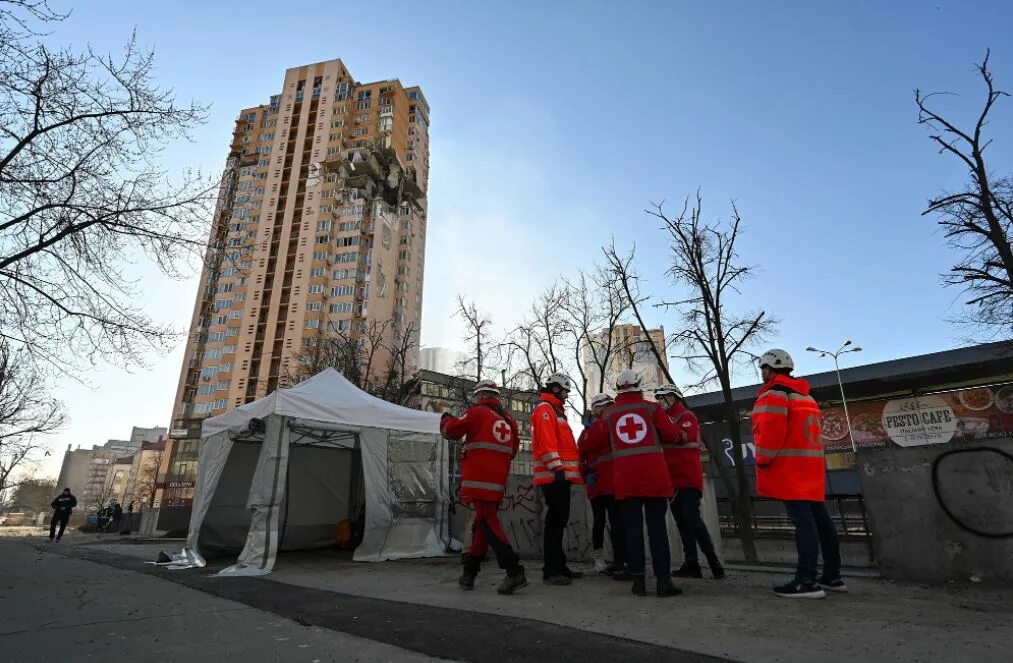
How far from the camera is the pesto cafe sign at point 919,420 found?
23203 mm

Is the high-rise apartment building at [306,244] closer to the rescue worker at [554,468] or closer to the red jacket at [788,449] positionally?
the rescue worker at [554,468]

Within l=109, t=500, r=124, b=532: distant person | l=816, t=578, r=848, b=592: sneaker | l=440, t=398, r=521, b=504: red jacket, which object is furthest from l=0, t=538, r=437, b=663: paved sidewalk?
l=109, t=500, r=124, b=532: distant person

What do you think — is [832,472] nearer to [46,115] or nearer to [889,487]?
[889,487]

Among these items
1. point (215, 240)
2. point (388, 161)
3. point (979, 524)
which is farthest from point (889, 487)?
point (388, 161)

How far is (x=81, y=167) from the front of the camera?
8039 mm

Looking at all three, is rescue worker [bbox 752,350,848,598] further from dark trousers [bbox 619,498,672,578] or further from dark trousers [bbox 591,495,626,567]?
dark trousers [bbox 591,495,626,567]

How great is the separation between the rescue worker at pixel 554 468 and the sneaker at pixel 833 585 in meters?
2.32

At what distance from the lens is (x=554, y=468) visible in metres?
5.26

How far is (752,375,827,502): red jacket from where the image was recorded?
13.8ft

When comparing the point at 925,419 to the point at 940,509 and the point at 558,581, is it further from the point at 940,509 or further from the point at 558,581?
the point at 558,581

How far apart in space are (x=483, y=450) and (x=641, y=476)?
62.4 inches

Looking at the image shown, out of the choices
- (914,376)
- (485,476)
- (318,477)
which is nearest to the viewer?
(485,476)

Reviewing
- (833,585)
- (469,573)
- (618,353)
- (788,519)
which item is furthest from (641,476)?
(618,353)

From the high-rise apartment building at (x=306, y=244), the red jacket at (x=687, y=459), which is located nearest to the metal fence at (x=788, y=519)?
the red jacket at (x=687, y=459)
